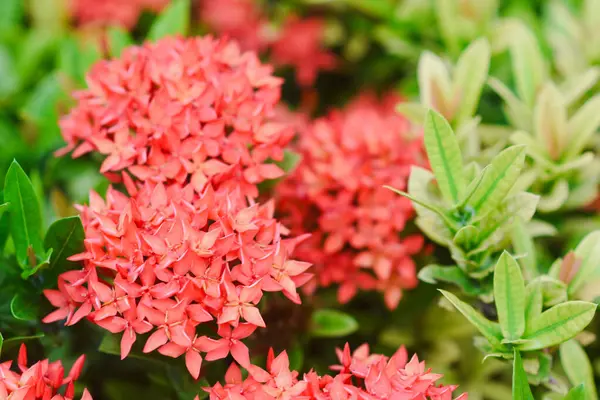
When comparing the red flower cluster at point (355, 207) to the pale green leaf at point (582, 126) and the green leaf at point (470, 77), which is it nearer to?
the green leaf at point (470, 77)

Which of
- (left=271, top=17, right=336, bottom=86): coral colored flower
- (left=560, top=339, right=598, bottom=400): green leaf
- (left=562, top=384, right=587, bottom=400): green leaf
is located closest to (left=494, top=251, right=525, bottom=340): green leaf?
(left=562, top=384, right=587, bottom=400): green leaf

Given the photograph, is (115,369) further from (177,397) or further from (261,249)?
(261,249)

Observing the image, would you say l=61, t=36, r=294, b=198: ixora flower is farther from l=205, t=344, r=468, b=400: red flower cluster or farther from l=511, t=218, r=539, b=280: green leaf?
l=511, t=218, r=539, b=280: green leaf

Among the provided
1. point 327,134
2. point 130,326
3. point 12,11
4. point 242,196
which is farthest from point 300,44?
point 130,326

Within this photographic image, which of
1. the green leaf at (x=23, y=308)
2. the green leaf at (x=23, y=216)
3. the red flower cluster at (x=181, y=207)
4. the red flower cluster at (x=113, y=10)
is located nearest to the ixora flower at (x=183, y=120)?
the red flower cluster at (x=181, y=207)

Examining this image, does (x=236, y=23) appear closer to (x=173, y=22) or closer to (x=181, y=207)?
(x=173, y=22)

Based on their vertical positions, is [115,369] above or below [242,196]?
below

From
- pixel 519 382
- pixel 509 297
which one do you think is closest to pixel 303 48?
pixel 509 297
